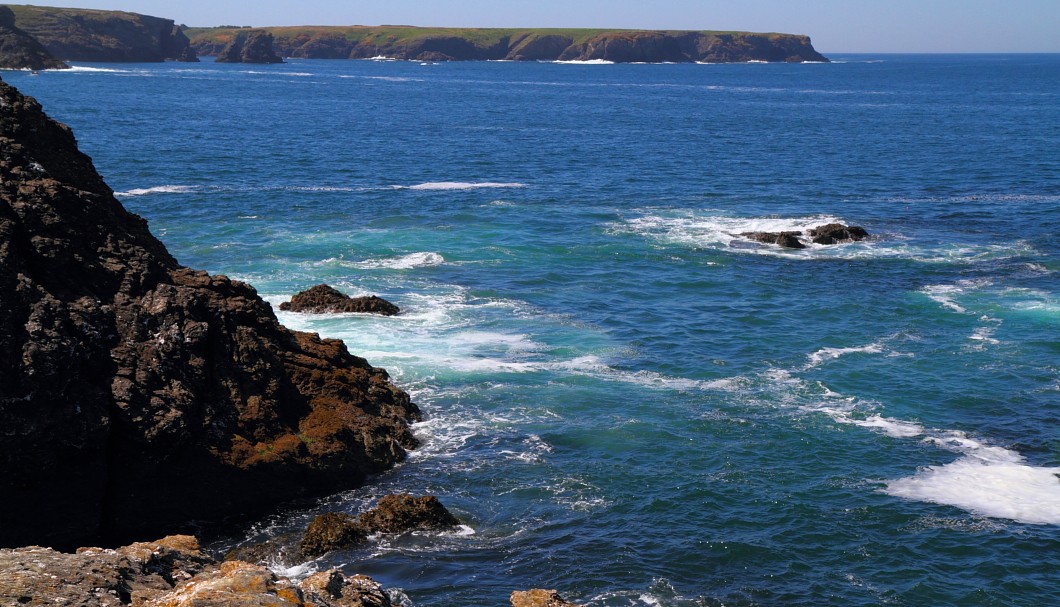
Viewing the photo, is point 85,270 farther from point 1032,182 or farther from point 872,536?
point 1032,182

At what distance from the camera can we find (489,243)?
54.4 meters

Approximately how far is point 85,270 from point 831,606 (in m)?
18.2

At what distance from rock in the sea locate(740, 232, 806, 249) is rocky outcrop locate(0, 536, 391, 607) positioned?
42.7m

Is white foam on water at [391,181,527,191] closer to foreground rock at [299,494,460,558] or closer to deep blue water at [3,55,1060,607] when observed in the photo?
deep blue water at [3,55,1060,607]

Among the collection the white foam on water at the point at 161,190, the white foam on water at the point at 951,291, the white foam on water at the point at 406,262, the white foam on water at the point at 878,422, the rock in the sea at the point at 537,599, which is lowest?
the white foam on water at the point at 878,422

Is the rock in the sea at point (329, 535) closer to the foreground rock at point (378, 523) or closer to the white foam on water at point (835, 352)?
the foreground rock at point (378, 523)

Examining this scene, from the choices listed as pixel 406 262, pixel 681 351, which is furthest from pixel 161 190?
pixel 681 351

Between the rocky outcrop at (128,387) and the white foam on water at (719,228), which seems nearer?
the rocky outcrop at (128,387)

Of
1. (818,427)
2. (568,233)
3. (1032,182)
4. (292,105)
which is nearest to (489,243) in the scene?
(568,233)

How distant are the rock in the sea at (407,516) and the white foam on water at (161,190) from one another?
1877 inches

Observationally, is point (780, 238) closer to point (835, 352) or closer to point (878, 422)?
point (835, 352)

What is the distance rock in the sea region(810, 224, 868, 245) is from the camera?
183 ft

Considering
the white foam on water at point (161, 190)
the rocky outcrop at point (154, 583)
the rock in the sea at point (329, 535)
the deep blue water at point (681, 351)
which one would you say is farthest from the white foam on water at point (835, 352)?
the white foam on water at point (161, 190)

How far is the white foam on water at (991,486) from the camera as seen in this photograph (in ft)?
82.3
